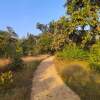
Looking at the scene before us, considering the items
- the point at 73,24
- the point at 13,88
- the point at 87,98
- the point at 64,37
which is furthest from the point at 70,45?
the point at 87,98

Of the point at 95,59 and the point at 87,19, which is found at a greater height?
the point at 87,19

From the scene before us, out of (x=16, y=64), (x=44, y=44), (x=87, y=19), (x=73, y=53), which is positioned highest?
(x=87, y=19)

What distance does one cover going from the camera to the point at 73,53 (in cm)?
3631

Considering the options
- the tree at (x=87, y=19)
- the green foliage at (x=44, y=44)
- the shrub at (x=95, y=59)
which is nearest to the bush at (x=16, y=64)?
the shrub at (x=95, y=59)

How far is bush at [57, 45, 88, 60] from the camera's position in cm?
3569

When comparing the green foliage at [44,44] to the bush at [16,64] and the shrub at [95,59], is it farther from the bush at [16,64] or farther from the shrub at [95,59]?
the bush at [16,64]

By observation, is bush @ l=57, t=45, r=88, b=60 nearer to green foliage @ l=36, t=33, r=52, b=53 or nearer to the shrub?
the shrub

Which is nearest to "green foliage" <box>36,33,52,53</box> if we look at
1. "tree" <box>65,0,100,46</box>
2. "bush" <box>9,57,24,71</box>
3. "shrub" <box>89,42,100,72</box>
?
"tree" <box>65,0,100,46</box>

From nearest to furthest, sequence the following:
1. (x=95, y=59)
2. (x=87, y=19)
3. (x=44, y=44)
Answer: (x=95, y=59), (x=87, y=19), (x=44, y=44)

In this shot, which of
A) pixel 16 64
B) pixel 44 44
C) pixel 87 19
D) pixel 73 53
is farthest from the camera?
pixel 44 44

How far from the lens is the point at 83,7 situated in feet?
121

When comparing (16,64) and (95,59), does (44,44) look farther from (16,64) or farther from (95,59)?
(16,64)

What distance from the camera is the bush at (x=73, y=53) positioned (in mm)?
35688

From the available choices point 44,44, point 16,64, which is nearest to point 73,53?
point 16,64
